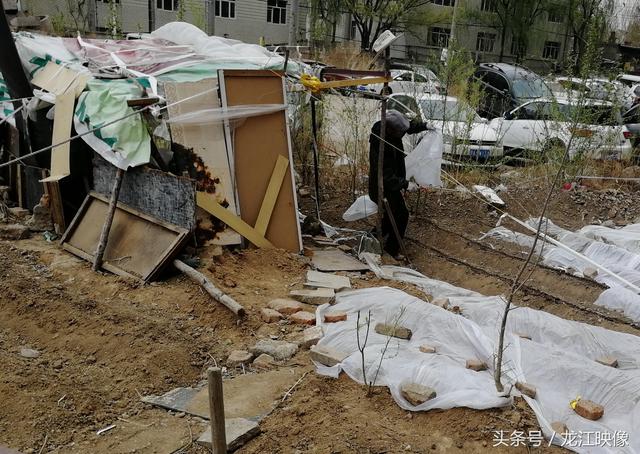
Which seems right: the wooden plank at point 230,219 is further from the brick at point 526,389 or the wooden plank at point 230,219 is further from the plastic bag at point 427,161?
the brick at point 526,389

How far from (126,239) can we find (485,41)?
34.0 meters

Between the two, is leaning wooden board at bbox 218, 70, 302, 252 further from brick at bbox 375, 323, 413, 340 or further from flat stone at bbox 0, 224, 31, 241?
brick at bbox 375, 323, 413, 340

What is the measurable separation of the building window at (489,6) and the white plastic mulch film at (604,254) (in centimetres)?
2838

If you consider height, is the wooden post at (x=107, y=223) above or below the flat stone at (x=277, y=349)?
above

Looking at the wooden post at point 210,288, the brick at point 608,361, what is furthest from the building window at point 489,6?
the brick at point 608,361

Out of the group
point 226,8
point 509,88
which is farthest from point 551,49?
point 509,88

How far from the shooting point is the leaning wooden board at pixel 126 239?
16.6ft

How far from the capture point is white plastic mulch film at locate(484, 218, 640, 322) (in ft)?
18.0

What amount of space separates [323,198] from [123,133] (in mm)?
3490

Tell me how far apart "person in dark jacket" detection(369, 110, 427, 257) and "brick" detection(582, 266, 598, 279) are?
6.31 ft

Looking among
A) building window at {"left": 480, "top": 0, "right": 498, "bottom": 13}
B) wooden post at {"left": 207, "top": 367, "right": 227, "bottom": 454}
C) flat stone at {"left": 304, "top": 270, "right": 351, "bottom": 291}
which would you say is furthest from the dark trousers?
building window at {"left": 480, "top": 0, "right": 498, "bottom": 13}

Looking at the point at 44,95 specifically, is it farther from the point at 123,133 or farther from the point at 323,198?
the point at 323,198

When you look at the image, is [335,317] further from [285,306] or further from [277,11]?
[277,11]

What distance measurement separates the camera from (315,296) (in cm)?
486
